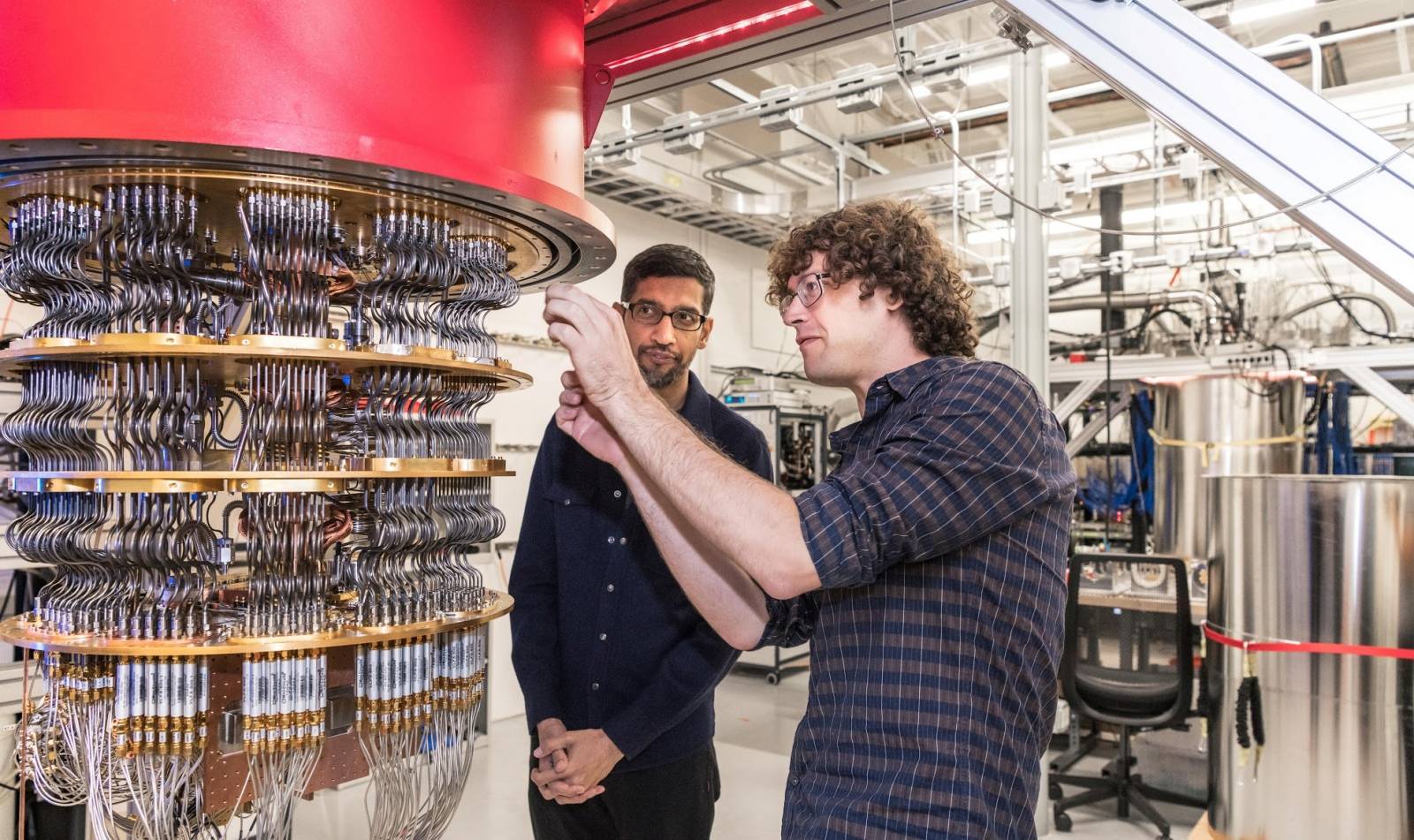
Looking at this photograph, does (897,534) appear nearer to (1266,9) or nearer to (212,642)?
(212,642)

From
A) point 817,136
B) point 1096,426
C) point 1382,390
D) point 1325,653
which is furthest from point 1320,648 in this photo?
point 817,136

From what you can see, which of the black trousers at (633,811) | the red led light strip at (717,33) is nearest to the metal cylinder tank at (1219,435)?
the black trousers at (633,811)

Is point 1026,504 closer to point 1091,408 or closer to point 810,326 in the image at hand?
point 810,326

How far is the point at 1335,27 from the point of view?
5.46 metres

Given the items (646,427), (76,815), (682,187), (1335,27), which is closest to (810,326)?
(646,427)

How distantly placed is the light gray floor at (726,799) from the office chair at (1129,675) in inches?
4.7

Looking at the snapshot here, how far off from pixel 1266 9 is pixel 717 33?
4192 millimetres

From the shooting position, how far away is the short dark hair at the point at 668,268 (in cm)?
182

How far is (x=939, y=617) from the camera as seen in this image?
1112mm

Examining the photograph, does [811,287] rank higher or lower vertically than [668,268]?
lower

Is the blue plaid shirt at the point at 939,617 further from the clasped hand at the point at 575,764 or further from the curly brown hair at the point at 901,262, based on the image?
the clasped hand at the point at 575,764

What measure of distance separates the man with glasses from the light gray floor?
91.8 inches

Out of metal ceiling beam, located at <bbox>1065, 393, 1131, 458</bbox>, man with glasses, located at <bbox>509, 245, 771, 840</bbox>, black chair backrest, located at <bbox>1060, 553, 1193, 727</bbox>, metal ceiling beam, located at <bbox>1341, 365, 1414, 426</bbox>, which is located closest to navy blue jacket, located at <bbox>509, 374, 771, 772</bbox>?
man with glasses, located at <bbox>509, 245, 771, 840</bbox>

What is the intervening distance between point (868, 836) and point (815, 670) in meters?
0.21
